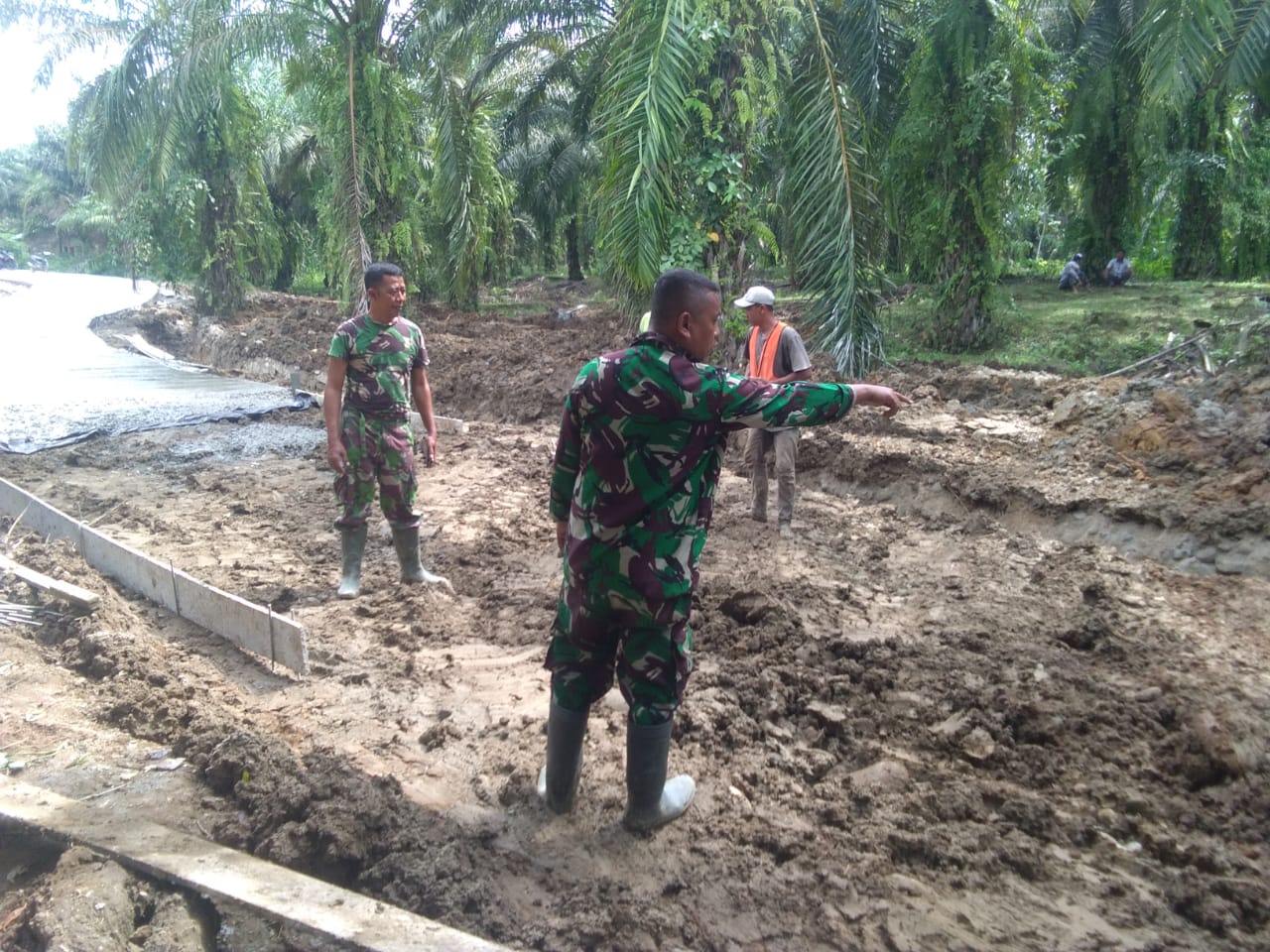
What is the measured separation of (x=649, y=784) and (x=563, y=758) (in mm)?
297

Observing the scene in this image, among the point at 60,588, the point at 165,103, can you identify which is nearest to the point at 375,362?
the point at 60,588

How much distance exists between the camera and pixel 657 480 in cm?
259

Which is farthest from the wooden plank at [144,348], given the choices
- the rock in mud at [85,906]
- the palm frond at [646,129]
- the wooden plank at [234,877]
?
the rock in mud at [85,906]

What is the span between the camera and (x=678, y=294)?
2559 mm

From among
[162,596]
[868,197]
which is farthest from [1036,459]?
[162,596]

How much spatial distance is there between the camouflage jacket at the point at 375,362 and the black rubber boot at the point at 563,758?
2.31 m

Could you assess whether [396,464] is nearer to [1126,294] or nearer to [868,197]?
[868,197]

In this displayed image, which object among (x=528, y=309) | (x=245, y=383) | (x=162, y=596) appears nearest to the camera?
(x=162, y=596)

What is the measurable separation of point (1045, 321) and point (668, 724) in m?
11.8

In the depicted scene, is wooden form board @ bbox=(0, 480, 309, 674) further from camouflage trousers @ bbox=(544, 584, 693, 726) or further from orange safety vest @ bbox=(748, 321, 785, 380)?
orange safety vest @ bbox=(748, 321, 785, 380)

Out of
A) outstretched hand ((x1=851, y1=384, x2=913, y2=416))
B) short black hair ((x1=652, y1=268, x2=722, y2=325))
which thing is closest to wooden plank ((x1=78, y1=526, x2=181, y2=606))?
short black hair ((x1=652, y1=268, x2=722, y2=325))

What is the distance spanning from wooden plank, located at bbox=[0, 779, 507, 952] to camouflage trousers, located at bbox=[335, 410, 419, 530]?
212cm

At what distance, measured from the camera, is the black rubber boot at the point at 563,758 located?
2895mm

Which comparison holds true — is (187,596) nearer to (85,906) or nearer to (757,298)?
(85,906)
